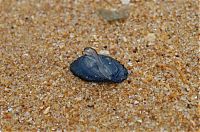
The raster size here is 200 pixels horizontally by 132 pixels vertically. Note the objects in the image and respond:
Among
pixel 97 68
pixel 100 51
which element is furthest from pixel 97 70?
pixel 100 51

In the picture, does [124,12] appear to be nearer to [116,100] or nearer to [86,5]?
[86,5]

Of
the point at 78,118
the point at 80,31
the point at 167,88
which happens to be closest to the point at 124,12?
the point at 80,31

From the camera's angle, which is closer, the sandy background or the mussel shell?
the sandy background

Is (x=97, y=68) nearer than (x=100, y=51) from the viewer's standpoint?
Yes

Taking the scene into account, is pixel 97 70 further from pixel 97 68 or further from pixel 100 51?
pixel 100 51
